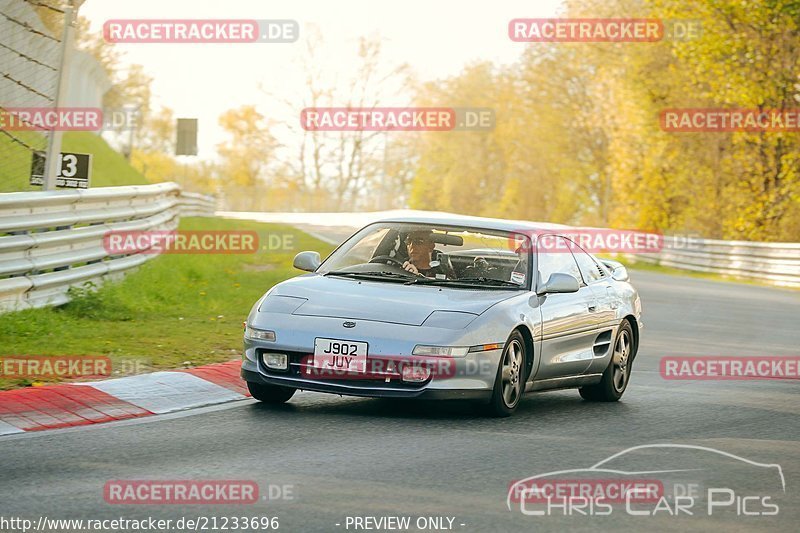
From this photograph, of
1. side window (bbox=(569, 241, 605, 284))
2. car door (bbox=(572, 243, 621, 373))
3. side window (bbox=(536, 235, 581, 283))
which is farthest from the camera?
side window (bbox=(569, 241, 605, 284))

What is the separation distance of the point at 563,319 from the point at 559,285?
40cm

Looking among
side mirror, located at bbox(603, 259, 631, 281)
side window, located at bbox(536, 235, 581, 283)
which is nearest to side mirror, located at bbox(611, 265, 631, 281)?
side mirror, located at bbox(603, 259, 631, 281)

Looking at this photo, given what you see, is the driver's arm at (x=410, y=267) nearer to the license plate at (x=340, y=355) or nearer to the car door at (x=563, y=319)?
the car door at (x=563, y=319)

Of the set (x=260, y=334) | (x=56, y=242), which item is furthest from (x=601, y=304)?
(x=56, y=242)

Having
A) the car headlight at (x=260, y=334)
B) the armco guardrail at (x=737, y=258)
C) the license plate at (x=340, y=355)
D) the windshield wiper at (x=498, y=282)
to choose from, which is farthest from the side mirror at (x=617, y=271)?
the armco guardrail at (x=737, y=258)

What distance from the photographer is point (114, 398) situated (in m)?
9.17

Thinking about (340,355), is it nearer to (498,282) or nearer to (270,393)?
(270,393)

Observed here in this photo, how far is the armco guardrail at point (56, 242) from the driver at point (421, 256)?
149 inches

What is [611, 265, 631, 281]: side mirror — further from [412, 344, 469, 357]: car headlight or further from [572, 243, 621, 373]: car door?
[412, 344, 469, 357]: car headlight

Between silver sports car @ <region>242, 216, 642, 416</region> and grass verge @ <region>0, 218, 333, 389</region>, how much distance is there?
172 cm

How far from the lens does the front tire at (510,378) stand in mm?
9164

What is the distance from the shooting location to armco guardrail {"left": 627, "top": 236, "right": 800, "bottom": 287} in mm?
33750

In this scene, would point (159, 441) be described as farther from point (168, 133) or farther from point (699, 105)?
point (168, 133)

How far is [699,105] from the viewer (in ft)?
150
